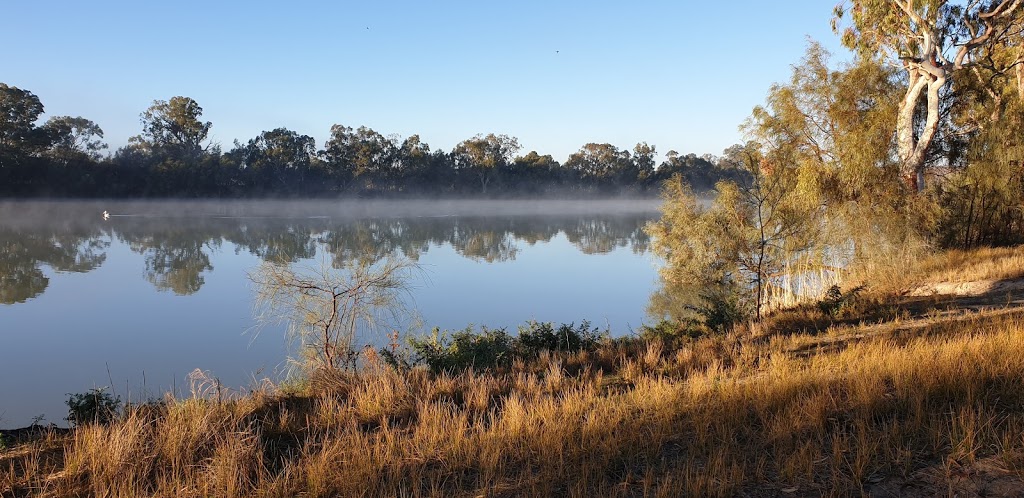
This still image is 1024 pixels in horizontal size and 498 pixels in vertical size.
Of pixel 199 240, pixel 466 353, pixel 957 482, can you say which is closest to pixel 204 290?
pixel 466 353

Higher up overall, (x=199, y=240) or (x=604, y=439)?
(x=604, y=439)

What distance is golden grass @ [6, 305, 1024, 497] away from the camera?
2801mm

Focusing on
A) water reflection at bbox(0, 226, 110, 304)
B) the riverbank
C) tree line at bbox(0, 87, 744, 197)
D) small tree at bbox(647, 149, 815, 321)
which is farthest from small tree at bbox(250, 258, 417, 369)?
tree line at bbox(0, 87, 744, 197)

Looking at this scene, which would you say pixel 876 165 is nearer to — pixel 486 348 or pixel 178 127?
pixel 486 348

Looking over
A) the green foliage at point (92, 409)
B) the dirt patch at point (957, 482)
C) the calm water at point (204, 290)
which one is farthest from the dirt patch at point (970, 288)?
the green foliage at point (92, 409)

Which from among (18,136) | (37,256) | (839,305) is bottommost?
(37,256)

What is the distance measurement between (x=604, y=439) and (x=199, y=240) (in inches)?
1024

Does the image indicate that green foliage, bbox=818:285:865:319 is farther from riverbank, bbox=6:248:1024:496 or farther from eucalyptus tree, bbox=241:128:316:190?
eucalyptus tree, bbox=241:128:316:190

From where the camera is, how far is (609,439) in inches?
129

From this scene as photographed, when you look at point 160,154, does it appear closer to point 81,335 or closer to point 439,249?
point 439,249

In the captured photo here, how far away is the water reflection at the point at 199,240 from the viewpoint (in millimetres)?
17062

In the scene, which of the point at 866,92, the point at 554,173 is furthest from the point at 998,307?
the point at 554,173

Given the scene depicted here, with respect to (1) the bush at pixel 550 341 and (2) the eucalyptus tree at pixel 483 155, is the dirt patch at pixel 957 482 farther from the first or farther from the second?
(2) the eucalyptus tree at pixel 483 155

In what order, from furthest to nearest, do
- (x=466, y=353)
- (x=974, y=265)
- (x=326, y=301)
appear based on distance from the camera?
(x=974, y=265) → (x=326, y=301) → (x=466, y=353)
